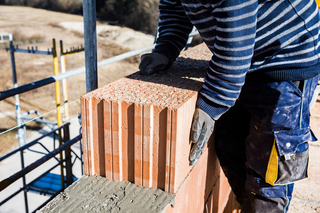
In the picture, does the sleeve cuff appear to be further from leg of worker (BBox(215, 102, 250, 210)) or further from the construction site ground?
the construction site ground

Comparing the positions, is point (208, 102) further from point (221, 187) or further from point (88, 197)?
point (221, 187)

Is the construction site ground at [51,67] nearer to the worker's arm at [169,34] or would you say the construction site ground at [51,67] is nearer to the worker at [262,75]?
the worker at [262,75]

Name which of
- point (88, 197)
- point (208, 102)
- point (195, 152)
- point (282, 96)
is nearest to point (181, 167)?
point (195, 152)

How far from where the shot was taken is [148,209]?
49.4 inches

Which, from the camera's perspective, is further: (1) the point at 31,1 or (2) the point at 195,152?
(1) the point at 31,1

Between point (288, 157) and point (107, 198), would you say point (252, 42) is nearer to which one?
point (288, 157)

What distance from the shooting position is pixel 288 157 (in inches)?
62.8

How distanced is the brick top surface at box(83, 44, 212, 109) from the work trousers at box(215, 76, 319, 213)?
35 cm

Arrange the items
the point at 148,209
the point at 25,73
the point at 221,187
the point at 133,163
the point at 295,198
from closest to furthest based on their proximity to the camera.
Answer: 1. the point at 148,209
2. the point at 133,163
3. the point at 221,187
4. the point at 295,198
5. the point at 25,73

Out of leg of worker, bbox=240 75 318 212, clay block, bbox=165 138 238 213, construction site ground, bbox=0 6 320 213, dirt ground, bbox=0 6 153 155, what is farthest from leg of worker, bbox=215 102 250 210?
dirt ground, bbox=0 6 153 155

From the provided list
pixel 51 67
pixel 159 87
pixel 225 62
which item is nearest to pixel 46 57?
pixel 51 67

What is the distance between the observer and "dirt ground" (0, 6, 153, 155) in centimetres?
1329

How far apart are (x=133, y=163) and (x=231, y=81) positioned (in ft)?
2.00

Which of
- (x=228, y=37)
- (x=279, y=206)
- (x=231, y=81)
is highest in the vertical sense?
(x=228, y=37)
